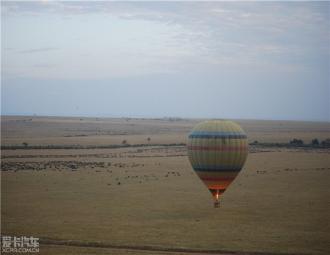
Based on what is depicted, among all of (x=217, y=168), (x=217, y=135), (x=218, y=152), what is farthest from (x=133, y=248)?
(x=217, y=135)

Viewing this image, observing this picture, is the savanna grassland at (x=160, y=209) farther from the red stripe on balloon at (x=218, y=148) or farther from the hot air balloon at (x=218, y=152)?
the red stripe on balloon at (x=218, y=148)

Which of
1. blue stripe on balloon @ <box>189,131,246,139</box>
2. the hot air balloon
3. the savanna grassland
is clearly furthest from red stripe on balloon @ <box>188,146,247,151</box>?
the savanna grassland

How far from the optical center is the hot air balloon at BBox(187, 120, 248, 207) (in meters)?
34.2

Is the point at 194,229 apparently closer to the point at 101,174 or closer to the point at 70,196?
the point at 70,196

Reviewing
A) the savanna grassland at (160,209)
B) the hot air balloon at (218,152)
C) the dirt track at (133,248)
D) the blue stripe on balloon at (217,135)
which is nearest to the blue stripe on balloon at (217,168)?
the hot air balloon at (218,152)

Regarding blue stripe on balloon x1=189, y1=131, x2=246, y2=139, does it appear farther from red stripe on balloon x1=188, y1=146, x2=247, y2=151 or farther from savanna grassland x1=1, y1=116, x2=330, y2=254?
savanna grassland x1=1, y1=116, x2=330, y2=254

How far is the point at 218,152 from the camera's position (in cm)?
3406

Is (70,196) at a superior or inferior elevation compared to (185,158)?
inferior

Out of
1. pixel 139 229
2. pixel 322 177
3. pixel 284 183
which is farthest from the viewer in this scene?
pixel 322 177

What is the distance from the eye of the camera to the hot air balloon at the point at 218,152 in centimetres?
3419

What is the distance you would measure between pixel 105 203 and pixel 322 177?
22154mm

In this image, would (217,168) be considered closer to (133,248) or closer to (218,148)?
(218,148)

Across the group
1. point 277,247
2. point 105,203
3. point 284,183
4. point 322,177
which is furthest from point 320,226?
point 322,177

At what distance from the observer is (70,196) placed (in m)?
42.5
